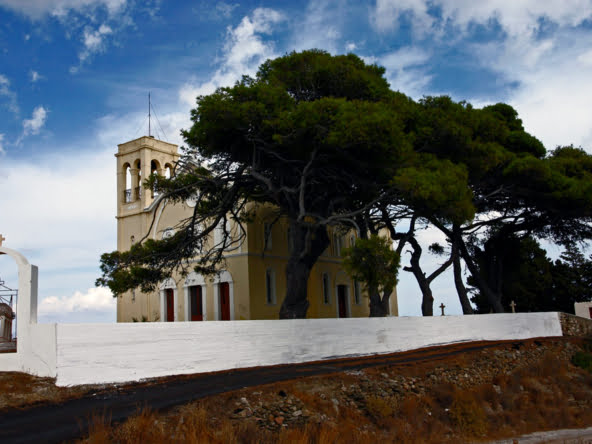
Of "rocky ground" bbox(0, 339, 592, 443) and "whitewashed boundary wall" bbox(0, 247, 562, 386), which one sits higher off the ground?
"whitewashed boundary wall" bbox(0, 247, 562, 386)

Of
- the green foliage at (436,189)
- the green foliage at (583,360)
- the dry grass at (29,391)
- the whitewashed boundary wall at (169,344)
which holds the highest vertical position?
the green foliage at (436,189)

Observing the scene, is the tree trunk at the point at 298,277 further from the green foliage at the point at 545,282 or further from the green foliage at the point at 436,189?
the green foliage at the point at 545,282

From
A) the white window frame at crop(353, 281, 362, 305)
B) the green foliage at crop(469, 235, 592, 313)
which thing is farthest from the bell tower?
the green foliage at crop(469, 235, 592, 313)

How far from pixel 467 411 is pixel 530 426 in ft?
9.15

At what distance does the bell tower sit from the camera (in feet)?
102

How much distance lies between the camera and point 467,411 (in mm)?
14102

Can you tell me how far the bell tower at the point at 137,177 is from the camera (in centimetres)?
3102

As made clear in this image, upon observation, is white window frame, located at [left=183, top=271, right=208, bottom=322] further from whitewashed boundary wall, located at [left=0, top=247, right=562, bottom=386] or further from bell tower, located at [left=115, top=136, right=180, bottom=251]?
whitewashed boundary wall, located at [left=0, top=247, right=562, bottom=386]

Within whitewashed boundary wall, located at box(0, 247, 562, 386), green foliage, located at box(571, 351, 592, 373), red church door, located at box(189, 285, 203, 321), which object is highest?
red church door, located at box(189, 285, 203, 321)

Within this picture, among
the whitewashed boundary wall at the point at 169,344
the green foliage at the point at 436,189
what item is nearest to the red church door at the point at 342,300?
the whitewashed boundary wall at the point at 169,344

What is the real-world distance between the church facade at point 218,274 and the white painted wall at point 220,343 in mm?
4797

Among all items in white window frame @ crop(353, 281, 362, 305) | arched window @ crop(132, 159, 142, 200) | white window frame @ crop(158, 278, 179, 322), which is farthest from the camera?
white window frame @ crop(353, 281, 362, 305)

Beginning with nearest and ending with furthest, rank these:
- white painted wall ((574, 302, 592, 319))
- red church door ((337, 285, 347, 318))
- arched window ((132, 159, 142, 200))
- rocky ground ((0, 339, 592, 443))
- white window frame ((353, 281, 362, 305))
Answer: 1. rocky ground ((0, 339, 592, 443))
2. white painted wall ((574, 302, 592, 319))
3. arched window ((132, 159, 142, 200))
4. red church door ((337, 285, 347, 318))
5. white window frame ((353, 281, 362, 305))

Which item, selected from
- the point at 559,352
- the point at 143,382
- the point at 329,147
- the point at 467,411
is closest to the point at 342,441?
the point at 143,382
